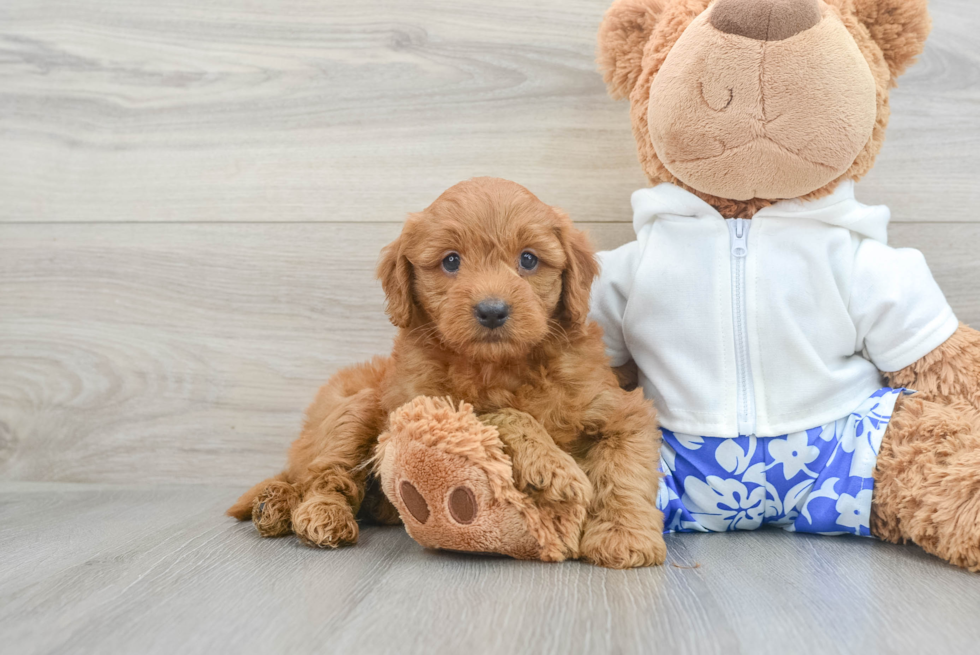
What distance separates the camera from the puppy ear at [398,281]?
129 cm

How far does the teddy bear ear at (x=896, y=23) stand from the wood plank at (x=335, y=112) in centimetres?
35

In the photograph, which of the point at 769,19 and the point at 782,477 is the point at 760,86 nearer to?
the point at 769,19

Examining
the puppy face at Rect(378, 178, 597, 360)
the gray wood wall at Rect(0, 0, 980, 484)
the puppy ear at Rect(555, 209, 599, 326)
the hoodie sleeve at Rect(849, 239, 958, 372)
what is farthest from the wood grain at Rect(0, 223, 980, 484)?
the hoodie sleeve at Rect(849, 239, 958, 372)

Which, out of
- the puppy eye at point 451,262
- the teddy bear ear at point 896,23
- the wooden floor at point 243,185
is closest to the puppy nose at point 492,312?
the puppy eye at point 451,262

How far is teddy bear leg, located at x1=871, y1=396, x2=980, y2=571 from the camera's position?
3.77ft

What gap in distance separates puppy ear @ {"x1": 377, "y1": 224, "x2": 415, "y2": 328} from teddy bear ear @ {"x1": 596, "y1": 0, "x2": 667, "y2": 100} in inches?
21.6

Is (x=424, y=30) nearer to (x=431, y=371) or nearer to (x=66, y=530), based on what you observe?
(x=431, y=371)

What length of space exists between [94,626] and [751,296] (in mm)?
1167

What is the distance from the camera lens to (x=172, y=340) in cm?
186

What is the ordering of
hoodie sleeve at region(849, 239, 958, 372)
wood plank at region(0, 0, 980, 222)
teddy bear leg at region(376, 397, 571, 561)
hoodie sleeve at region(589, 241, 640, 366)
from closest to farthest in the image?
1. teddy bear leg at region(376, 397, 571, 561)
2. hoodie sleeve at region(849, 239, 958, 372)
3. hoodie sleeve at region(589, 241, 640, 366)
4. wood plank at region(0, 0, 980, 222)

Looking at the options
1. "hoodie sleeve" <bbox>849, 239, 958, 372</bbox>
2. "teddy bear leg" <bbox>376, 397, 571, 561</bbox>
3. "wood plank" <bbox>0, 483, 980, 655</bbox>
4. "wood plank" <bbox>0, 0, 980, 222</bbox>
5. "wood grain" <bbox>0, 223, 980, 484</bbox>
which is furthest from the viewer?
"wood grain" <bbox>0, 223, 980, 484</bbox>

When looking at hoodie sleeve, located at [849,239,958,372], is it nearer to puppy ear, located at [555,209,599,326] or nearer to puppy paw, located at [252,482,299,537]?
puppy ear, located at [555,209,599,326]

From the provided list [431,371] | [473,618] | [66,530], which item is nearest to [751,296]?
[431,371]

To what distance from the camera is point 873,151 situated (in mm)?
1389
